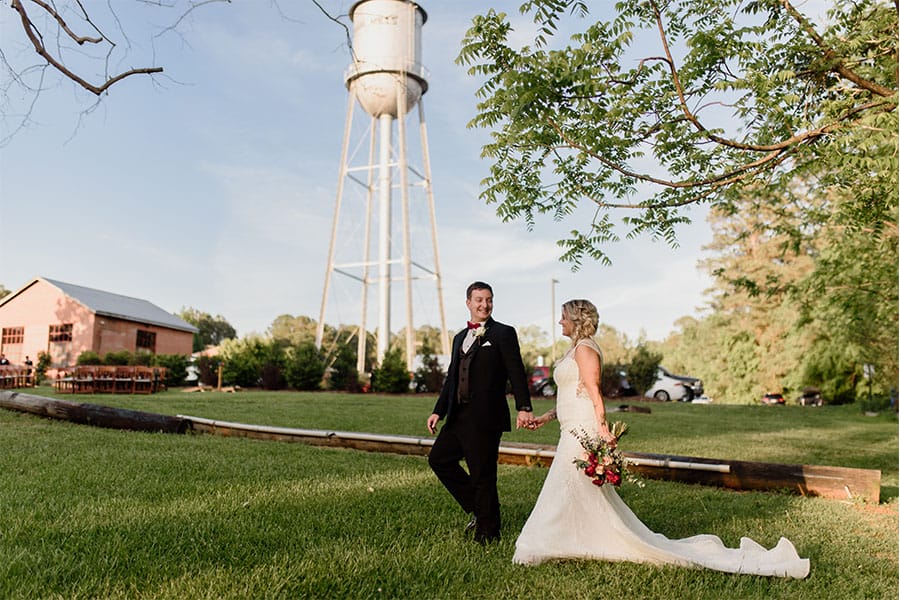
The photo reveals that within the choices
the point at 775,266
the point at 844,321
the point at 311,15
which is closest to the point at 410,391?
the point at 844,321

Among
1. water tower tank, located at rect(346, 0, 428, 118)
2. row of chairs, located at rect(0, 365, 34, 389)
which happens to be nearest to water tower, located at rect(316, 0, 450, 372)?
water tower tank, located at rect(346, 0, 428, 118)

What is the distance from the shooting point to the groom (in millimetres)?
5809

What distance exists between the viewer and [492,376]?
593 cm

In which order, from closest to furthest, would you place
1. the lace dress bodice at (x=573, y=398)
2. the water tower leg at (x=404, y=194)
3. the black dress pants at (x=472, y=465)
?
the lace dress bodice at (x=573, y=398)
the black dress pants at (x=472, y=465)
the water tower leg at (x=404, y=194)

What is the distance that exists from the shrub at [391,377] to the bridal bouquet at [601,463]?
26.3 meters

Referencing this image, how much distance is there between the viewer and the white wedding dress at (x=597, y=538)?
5211 mm

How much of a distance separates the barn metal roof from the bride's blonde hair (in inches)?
880

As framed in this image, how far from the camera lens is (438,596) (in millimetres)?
4371

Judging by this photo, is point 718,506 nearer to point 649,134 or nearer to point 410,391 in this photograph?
point 649,134

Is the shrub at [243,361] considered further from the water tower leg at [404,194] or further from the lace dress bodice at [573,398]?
the lace dress bodice at [573,398]

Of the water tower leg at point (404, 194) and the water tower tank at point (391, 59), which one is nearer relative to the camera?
the water tower tank at point (391, 59)

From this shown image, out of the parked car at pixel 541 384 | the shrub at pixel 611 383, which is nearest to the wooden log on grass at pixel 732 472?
the parked car at pixel 541 384

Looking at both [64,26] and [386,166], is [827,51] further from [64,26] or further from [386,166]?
[386,166]

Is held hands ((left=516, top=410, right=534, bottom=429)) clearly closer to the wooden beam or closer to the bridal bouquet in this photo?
the bridal bouquet
